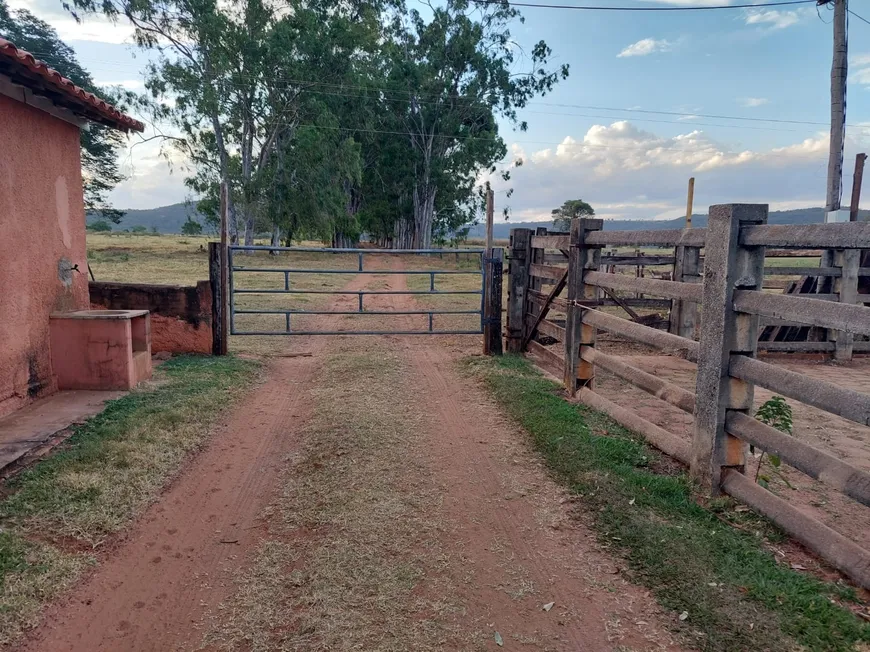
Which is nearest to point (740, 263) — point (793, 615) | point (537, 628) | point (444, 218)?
point (793, 615)

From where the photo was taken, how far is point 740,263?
3.77 metres

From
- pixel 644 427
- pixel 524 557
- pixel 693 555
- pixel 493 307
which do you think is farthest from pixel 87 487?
pixel 493 307

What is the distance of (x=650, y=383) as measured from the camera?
4.90 meters

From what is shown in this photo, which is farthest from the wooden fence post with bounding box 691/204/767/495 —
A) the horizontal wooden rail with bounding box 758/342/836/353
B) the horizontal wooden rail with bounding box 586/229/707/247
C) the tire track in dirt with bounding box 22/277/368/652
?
the horizontal wooden rail with bounding box 758/342/836/353

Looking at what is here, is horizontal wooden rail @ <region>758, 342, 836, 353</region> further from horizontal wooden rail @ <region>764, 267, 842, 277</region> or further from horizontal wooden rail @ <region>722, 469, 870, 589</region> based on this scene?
horizontal wooden rail @ <region>722, 469, 870, 589</region>

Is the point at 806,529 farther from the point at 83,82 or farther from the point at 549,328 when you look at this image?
the point at 83,82

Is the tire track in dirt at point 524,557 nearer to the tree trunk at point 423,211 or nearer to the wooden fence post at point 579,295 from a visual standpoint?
the wooden fence post at point 579,295

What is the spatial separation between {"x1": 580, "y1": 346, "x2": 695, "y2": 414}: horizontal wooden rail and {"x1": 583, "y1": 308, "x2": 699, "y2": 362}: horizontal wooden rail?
28 centimetres

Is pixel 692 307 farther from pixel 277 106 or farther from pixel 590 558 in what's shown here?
pixel 277 106

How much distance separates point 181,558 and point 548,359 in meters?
5.44

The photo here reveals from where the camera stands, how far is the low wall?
7.83m

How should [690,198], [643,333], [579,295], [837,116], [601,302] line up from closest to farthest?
1. [643,333]
2. [579,295]
3. [601,302]
4. [837,116]
5. [690,198]

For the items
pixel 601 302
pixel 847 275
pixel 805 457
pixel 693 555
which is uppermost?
pixel 847 275

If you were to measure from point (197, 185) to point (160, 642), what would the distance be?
3348cm
